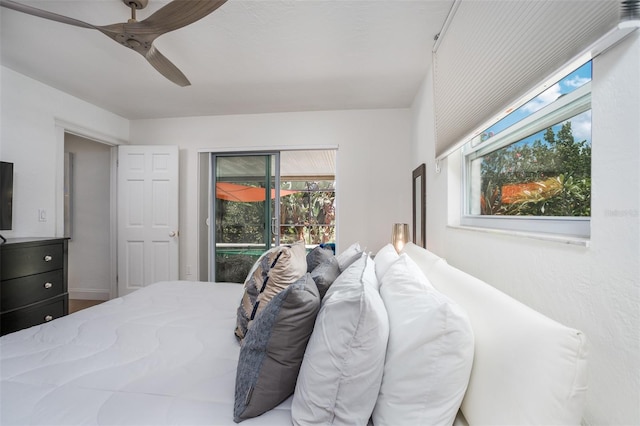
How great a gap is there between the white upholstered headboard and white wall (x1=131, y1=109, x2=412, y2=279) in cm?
265

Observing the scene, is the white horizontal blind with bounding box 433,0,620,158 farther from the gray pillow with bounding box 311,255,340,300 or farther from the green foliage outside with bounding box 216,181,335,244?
the green foliage outside with bounding box 216,181,335,244

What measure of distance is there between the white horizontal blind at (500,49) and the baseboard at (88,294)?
15.7 feet

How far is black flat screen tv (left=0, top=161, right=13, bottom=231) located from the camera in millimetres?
2303

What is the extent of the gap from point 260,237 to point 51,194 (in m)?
2.29

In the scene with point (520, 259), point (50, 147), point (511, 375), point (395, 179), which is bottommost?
point (511, 375)

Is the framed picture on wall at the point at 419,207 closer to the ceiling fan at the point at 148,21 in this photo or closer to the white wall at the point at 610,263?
the white wall at the point at 610,263

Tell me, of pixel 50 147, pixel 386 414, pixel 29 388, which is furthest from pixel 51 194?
pixel 386 414

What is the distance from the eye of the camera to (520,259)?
1062 millimetres

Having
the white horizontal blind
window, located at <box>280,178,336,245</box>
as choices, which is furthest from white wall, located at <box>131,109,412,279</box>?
window, located at <box>280,178,336,245</box>

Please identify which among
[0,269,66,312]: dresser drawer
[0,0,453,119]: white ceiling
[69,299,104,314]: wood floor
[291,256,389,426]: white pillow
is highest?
[0,0,453,119]: white ceiling

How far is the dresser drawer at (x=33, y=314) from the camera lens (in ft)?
6.93

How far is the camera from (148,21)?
144 cm

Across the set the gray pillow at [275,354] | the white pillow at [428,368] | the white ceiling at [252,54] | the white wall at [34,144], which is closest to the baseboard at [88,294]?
the white wall at [34,144]

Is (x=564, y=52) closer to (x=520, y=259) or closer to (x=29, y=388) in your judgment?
(x=520, y=259)
